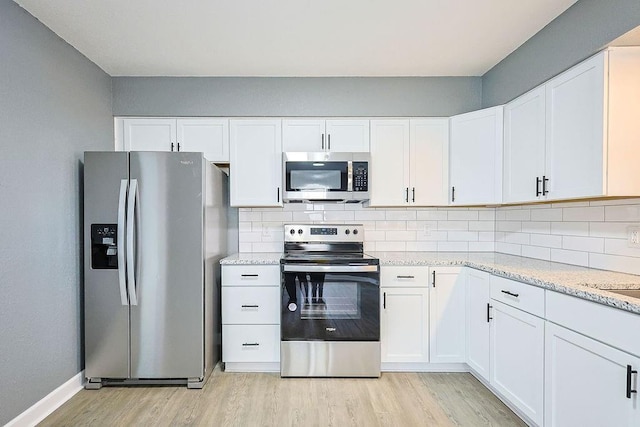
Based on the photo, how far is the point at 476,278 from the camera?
8.53ft

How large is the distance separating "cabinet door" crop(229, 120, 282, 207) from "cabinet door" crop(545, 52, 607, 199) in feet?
6.65

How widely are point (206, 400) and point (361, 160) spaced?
216cm

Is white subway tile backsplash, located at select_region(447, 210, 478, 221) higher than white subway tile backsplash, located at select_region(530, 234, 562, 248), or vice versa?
→ white subway tile backsplash, located at select_region(447, 210, 478, 221)

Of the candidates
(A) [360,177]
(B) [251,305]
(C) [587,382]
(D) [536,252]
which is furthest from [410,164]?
(C) [587,382]

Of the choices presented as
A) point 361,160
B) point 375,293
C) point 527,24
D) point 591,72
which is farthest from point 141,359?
point 527,24

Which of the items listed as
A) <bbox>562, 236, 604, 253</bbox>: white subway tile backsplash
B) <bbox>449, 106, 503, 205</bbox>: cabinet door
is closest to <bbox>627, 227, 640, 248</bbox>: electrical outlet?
<bbox>562, 236, 604, 253</bbox>: white subway tile backsplash

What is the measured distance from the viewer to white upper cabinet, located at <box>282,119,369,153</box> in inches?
124

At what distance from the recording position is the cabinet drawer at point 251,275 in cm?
281

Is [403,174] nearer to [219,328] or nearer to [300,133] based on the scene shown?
[300,133]

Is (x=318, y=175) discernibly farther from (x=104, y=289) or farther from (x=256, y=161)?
(x=104, y=289)

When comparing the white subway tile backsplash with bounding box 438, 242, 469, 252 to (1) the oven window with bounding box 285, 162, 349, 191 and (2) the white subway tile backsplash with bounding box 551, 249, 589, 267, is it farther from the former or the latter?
(1) the oven window with bounding box 285, 162, 349, 191

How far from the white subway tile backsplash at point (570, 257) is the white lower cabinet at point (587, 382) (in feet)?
2.63

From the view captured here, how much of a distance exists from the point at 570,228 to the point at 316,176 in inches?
74.5

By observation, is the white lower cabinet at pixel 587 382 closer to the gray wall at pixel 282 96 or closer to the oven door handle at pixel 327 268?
the oven door handle at pixel 327 268
